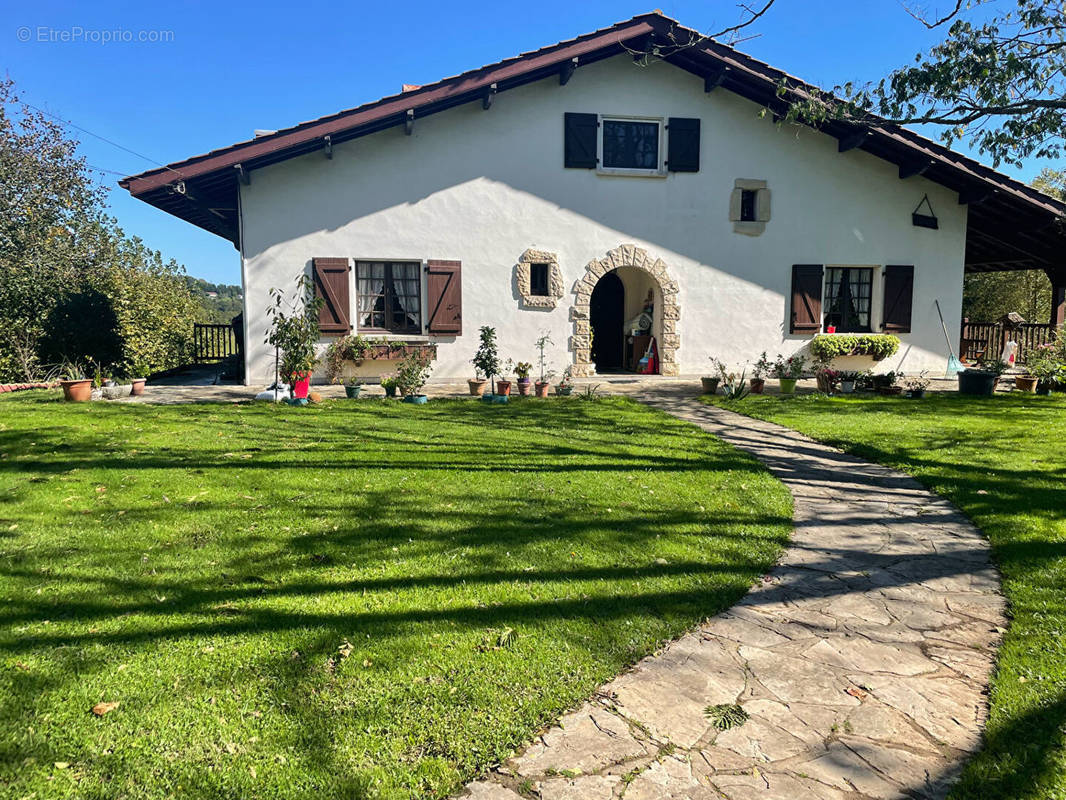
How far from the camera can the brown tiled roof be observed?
10.3 meters

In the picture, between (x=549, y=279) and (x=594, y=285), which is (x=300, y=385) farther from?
(x=594, y=285)

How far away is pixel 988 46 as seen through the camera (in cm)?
587

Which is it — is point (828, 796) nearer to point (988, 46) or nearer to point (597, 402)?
point (988, 46)

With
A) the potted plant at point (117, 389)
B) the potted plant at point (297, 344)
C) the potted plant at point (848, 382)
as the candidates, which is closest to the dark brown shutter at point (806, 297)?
the potted plant at point (848, 382)

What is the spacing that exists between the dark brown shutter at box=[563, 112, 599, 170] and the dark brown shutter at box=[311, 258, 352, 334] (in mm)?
4629

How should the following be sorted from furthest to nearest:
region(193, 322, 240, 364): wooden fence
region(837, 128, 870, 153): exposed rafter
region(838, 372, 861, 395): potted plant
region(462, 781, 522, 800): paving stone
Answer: region(193, 322, 240, 364): wooden fence
region(837, 128, 870, 153): exposed rafter
region(838, 372, 861, 395): potted plant
region(462, 781, 522, 800): paving stone

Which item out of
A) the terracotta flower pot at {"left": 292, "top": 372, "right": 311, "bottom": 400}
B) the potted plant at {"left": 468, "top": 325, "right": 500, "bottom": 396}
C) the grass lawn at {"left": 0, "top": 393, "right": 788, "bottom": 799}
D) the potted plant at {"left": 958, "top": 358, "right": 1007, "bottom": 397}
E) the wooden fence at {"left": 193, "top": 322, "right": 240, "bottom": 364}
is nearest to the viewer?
the grass lawn at {"left": 0, "top": 393, "right": 788, "bottom": 799}

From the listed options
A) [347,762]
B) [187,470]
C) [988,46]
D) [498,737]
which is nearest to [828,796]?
[498,737]

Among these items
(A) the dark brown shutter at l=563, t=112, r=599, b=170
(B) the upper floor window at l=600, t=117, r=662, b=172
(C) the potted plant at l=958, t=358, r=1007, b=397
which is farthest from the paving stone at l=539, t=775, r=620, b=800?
(B) the upper floor window at l=600, t=117, r=662, b=172

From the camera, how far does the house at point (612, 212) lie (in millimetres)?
11227

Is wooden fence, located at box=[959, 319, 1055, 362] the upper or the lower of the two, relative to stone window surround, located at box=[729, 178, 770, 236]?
lower

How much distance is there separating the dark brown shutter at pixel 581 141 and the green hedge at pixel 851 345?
5.70 metres

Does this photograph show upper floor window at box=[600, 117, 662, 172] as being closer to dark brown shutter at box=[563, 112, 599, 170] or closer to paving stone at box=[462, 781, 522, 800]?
dark brown shutter at box=[563, 112, 599, 170]

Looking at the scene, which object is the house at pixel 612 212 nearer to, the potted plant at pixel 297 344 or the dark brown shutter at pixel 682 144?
the dark brown shutter at pixel 682 144
